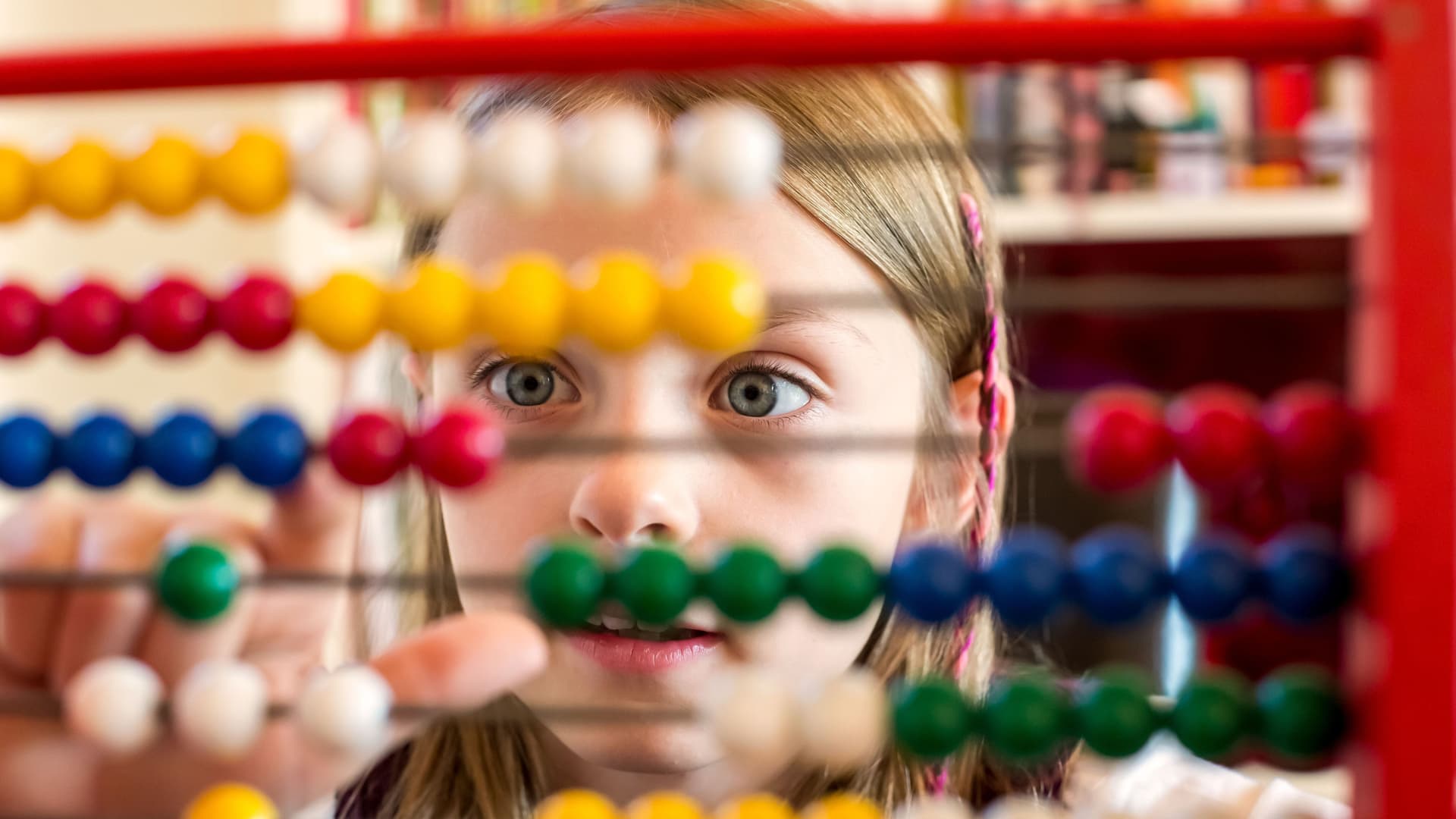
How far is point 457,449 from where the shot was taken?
0.62m

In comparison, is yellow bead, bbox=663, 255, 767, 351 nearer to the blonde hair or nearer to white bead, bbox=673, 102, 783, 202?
white bead, bbox=673, 102, 783, 202

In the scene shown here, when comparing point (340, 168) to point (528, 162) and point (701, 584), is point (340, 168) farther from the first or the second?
point (701, 584)

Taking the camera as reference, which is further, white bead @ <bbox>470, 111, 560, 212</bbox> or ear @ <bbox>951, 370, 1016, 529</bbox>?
ear @ <bbox>951, 370, 1016, 529</bbox>

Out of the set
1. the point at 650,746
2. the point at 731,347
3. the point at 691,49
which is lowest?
the point at 650,746

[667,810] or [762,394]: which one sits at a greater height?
[762,394]

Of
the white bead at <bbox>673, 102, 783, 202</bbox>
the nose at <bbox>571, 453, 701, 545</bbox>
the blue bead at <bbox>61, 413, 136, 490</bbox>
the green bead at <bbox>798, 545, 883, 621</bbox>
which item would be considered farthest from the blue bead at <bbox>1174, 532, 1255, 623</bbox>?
the blue bead at <bbox>61, 413, 136, 490</bbox>

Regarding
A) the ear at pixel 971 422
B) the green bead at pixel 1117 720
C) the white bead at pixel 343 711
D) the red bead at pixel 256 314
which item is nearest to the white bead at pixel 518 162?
the red bead at pixel 256 314

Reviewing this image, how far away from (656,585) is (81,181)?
0.32 m

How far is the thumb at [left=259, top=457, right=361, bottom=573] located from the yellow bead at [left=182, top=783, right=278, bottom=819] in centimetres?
11

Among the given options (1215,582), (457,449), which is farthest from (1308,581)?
(457,449)

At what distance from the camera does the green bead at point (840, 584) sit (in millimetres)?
590

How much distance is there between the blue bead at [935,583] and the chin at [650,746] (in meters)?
0.34

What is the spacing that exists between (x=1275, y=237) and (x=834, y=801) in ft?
4.41

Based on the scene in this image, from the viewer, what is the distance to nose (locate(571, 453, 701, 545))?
2.74ft
